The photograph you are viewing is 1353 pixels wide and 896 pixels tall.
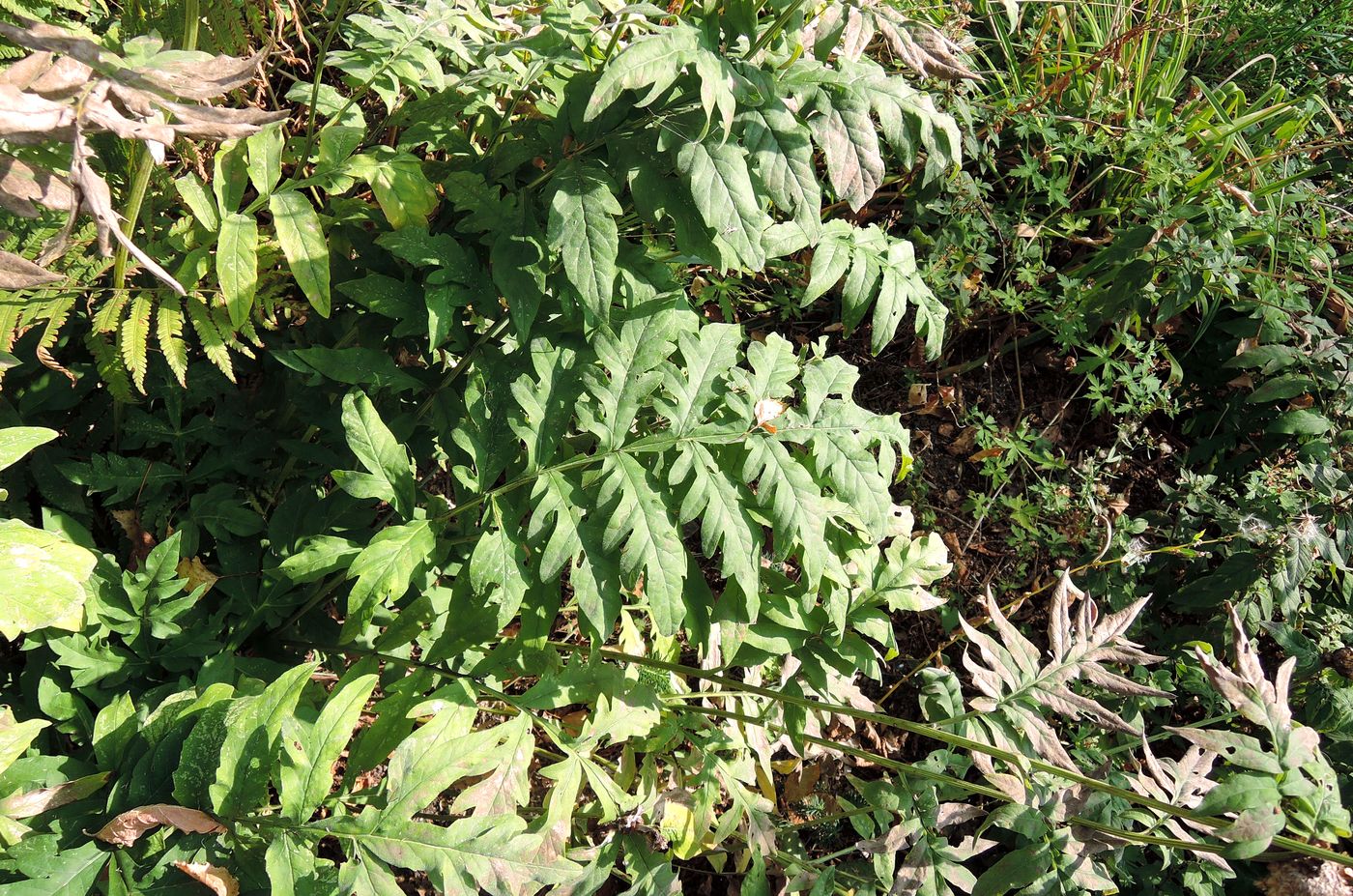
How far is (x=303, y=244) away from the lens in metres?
2.04

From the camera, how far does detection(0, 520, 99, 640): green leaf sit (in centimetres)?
168

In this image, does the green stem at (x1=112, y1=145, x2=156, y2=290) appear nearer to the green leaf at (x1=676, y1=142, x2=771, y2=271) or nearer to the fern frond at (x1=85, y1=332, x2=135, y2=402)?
the fern frond at (x1=85, y1=332, x2=135, y2=402)

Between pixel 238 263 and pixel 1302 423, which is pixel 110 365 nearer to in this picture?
pixel 238 263

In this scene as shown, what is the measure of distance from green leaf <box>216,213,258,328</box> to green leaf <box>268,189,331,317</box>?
0.08m

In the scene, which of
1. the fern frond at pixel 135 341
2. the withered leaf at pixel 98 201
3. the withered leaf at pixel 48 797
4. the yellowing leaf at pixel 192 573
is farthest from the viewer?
the yellowing leaf at pixel 192 573

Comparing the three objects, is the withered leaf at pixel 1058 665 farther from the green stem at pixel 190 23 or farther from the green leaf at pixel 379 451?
the green stem at pixel 190 23

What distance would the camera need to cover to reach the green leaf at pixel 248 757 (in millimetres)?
1728

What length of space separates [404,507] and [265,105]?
171 cm

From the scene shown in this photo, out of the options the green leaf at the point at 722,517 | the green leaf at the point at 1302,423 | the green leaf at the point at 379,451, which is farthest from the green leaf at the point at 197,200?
the green leaf at the point at 1302,423

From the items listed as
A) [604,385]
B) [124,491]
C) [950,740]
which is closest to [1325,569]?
[950,740]

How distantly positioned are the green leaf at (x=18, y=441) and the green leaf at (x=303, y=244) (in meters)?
0.54

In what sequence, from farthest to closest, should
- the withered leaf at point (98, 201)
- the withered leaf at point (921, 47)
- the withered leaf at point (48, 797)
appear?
the withered leaf at point (921, 47), the withered leaf at point (48, 797), the withered leaf at point (98, 201)

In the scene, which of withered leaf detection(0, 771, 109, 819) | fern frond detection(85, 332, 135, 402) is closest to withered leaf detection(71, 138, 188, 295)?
fern frond detection(85, 332, 135, 402)

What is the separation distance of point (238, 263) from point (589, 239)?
760 mm
